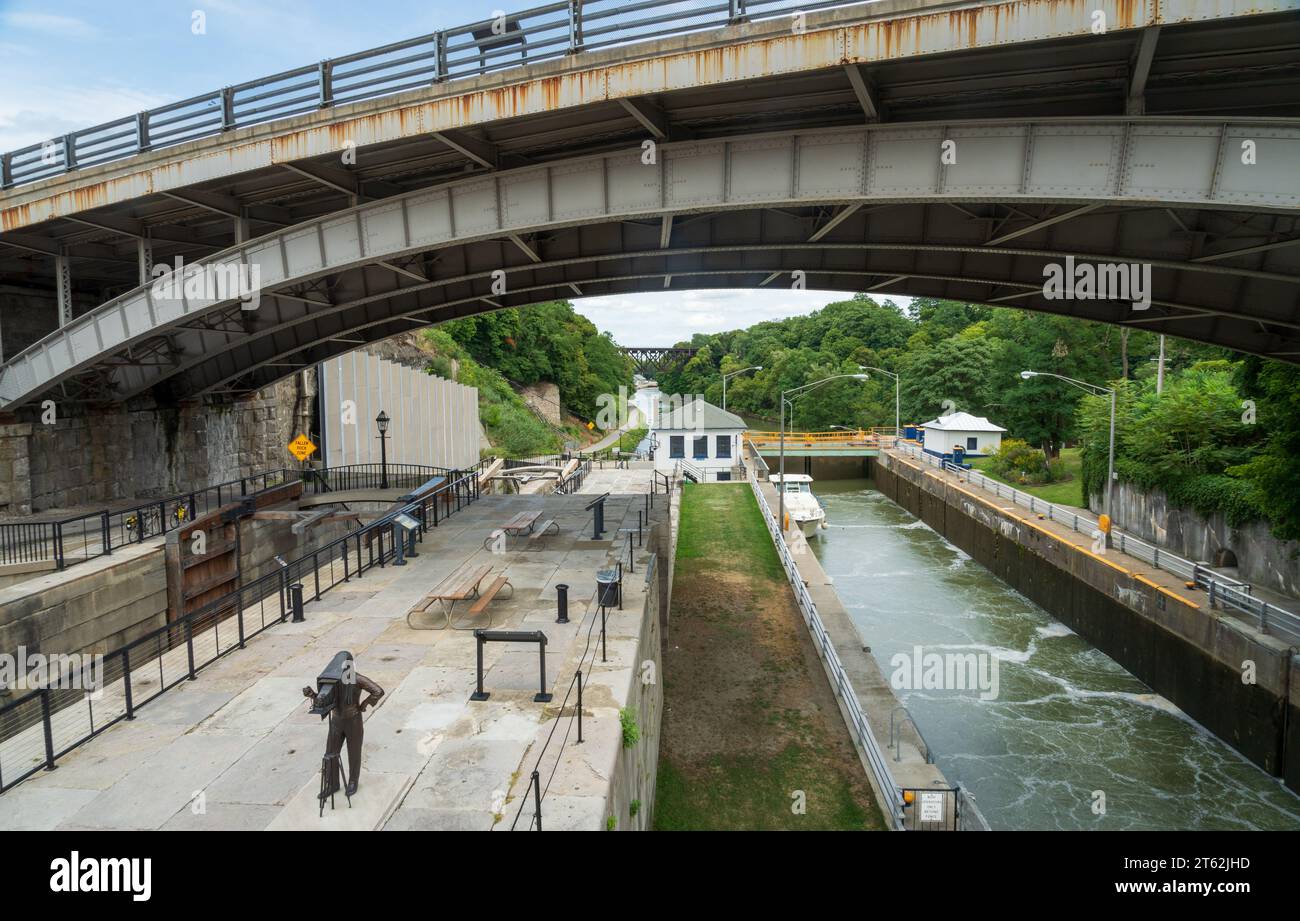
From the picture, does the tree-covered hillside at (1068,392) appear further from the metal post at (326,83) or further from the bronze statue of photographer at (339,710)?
the metal post at (326,83)

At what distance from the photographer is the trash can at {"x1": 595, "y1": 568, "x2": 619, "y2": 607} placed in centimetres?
1175

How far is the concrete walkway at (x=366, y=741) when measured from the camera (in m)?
6.77

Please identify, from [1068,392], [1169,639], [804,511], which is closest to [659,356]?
[1068,392]

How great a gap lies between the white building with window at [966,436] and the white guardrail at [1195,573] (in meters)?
16.7

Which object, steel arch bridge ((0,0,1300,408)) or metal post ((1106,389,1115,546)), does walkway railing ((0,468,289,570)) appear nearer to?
steel arch bridge ((0,0,1300,408))

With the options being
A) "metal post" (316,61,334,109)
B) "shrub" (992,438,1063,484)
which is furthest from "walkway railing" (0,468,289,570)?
"shrub" (992,438,1063,484)

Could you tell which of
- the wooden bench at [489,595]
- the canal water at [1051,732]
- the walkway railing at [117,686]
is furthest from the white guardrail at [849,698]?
the walkway railing at [117,686]

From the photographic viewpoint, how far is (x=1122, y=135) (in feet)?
35.5

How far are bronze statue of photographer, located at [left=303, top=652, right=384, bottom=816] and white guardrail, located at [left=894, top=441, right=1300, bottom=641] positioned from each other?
18.4 metres

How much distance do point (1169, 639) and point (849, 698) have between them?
11713 millimetres

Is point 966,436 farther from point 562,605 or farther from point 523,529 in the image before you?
point 562,605
